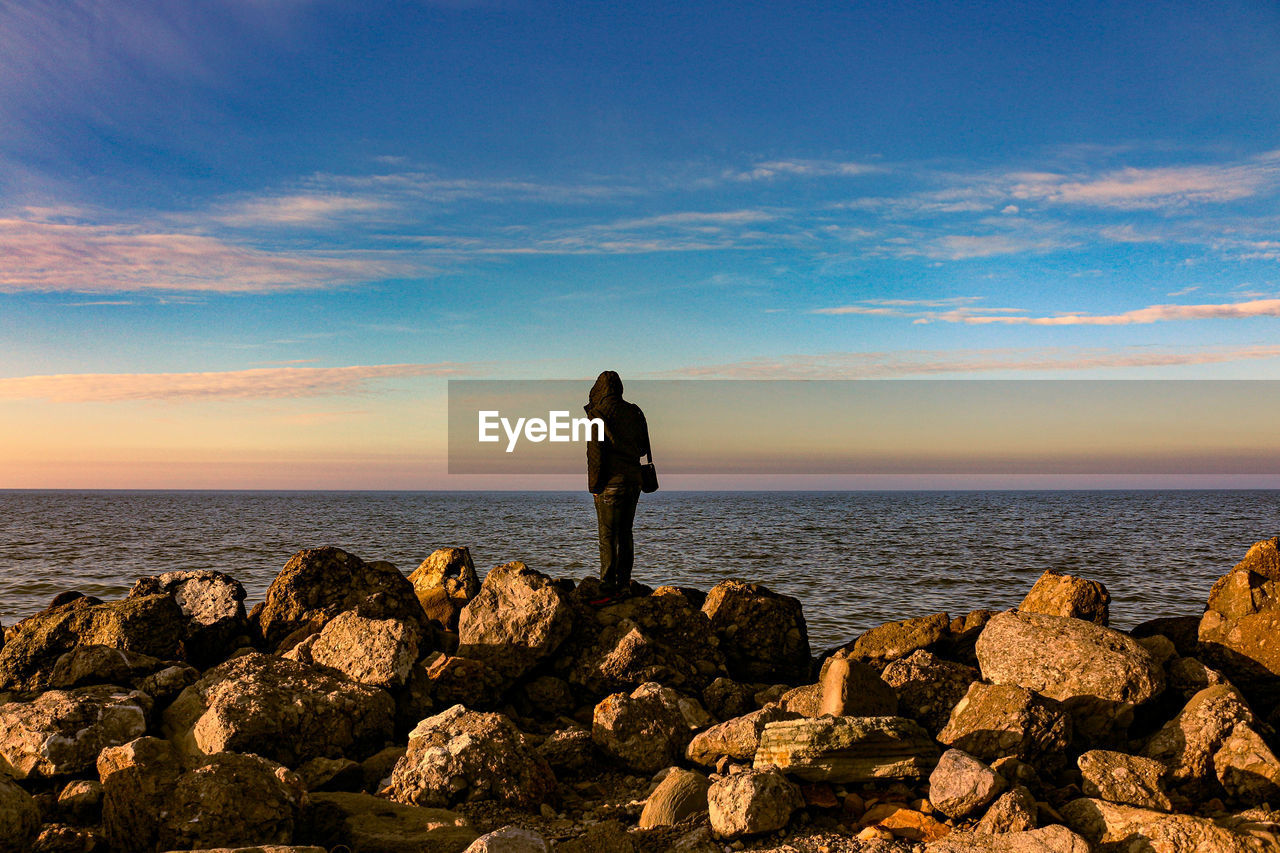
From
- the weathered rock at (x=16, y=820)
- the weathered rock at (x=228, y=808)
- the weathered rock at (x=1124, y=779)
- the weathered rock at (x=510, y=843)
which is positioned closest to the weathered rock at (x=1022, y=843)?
the weathered rock at (x=1124, y=779)

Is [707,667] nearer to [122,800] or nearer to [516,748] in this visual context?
[516,748]

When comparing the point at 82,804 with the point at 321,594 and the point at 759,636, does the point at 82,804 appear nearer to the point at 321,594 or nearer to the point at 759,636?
the point at 321,594

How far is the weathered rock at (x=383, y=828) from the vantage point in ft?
16.1

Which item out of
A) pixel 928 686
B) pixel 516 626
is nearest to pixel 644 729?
pixel 516 626

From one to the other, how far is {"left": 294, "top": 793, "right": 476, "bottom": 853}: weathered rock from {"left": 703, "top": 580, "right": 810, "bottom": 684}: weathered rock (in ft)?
15.4

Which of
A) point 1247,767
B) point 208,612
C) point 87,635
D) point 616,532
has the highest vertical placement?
point 616,532

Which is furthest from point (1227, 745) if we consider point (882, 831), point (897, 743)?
point (882, 831)

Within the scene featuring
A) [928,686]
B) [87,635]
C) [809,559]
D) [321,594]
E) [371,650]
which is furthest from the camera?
[809,559]

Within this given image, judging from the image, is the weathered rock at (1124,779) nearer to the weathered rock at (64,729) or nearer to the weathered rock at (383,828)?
the weathered rock at (383,828)

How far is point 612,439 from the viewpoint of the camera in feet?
32.2

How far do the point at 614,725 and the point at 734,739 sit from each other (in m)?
1.00

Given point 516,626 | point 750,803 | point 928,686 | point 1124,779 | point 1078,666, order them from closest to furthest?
point 750,803 → point 1124,779 → point 1078,666 → point 928,686 → point 516,626

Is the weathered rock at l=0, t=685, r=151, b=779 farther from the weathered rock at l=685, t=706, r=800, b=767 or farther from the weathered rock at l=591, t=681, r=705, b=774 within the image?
the weathered rock at l=685, t=706, r=800, b=767

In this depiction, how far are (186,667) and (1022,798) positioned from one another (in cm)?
726
